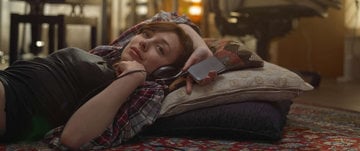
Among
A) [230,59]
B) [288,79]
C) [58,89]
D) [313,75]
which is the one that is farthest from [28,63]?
[313,75]

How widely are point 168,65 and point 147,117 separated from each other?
0.15 metres

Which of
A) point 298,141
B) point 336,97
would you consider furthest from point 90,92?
point 336,97

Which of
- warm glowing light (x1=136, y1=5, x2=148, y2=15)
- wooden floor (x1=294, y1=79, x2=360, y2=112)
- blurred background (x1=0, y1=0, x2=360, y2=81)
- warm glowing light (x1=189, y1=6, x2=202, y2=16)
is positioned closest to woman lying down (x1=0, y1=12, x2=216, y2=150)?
wooden floor (x1=294, y1=79, x2=360, y2=112)

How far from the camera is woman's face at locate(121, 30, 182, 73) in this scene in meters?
1.16

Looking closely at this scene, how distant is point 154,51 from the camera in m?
1.16

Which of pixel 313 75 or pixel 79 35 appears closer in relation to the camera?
pixel 313 75

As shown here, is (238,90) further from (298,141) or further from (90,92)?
(90,92)

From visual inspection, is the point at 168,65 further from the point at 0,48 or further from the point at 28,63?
the point at 0,48

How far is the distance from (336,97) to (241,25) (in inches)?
32.1

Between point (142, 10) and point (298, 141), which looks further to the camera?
point (142, 10)

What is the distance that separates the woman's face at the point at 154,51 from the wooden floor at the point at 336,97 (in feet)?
3.50

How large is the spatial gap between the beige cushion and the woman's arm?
15 centimetres

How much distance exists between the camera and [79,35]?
425cm

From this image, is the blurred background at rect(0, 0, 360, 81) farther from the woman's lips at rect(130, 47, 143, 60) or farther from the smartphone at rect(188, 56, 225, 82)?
the woman's lips at rect(130, 47, 143, 60)
